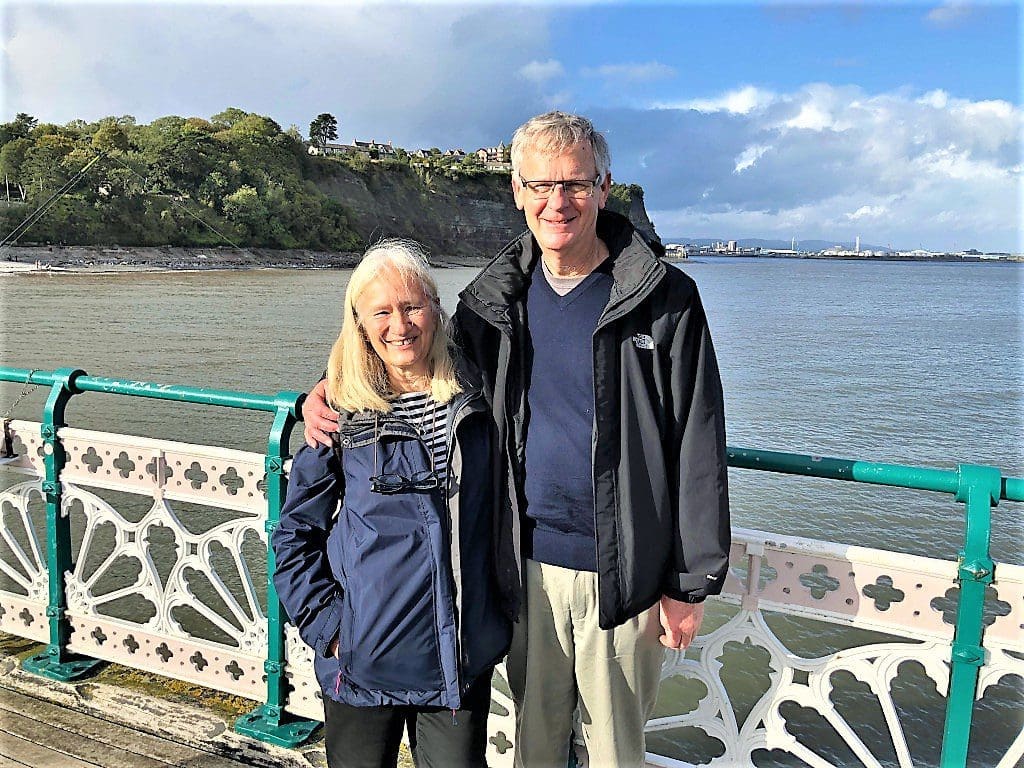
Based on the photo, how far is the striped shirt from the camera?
2102 millimetres

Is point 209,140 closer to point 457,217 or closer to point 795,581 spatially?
point 457,217

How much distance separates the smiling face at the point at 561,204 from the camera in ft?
7.02

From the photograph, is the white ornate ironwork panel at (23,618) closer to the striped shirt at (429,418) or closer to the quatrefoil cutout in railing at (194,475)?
the quatrefoil cutout in railing at (194,475)

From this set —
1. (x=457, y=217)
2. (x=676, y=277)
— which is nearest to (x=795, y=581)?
(x=676, y=277)

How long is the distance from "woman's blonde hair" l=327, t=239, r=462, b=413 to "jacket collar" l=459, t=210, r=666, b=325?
0.42ft

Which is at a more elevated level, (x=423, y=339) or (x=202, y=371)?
(x=423, y=339)

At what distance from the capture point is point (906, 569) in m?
2.42

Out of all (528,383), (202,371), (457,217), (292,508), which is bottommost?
(202,371)

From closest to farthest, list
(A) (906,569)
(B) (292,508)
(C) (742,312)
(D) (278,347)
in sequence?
(B) (292,508) → (A) (906,569) → (D) (278,347) → (C) (742,312)

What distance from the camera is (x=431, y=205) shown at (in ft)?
363

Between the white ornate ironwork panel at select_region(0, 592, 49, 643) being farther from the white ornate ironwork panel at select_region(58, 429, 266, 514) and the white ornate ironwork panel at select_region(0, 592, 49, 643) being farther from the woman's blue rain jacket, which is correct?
the woman's blue rain jacket

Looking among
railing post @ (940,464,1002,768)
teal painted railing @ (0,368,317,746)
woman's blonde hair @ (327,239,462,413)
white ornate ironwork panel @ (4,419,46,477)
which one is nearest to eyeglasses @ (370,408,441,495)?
woman's blonde hair @ (327,239,462,413)

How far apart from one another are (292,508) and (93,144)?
80329 millimetres

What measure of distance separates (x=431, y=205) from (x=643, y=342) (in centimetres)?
11091
